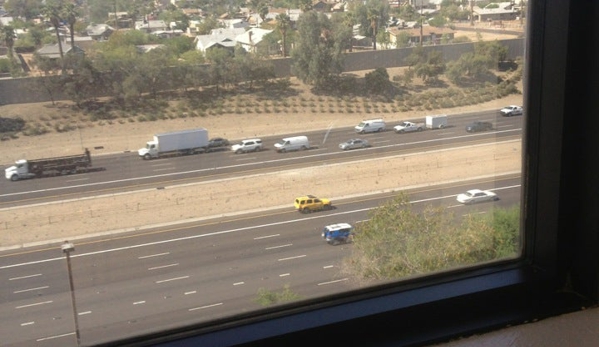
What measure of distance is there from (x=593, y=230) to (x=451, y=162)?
35 cm

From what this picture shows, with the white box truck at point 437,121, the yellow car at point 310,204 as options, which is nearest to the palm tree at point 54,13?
the yellow car at point 310,204

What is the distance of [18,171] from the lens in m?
1.30

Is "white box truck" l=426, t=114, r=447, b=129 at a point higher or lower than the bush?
lower

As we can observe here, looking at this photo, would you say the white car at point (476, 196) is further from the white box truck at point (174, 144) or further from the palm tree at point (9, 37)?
the palm tree at point (9, 37)

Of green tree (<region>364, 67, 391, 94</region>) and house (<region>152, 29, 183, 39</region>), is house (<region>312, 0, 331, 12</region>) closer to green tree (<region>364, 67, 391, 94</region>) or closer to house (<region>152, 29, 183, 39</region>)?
green tree (<region>364, 67, 391, 94</region>)

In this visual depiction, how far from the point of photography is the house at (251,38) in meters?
1.49

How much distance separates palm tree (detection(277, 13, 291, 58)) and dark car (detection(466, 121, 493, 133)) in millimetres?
504

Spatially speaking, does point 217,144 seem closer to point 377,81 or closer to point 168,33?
point 168,33

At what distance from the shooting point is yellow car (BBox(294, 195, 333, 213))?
1545mm

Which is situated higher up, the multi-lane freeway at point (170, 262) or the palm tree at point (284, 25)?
the palm tree at point (284, 25)

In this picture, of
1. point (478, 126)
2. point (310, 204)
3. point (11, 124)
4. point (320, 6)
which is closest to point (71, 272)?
point (11, 124)

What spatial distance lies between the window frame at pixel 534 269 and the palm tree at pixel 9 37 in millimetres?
593

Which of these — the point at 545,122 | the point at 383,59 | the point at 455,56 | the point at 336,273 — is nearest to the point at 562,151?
the point at 545,122

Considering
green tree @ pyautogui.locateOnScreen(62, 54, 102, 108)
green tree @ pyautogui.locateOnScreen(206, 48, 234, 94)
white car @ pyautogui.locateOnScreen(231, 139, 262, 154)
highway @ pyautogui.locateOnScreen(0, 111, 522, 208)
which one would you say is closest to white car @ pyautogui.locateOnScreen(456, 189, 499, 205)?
highway @ pyautogui.locateOnScreen(0, 111, 522, 208)
